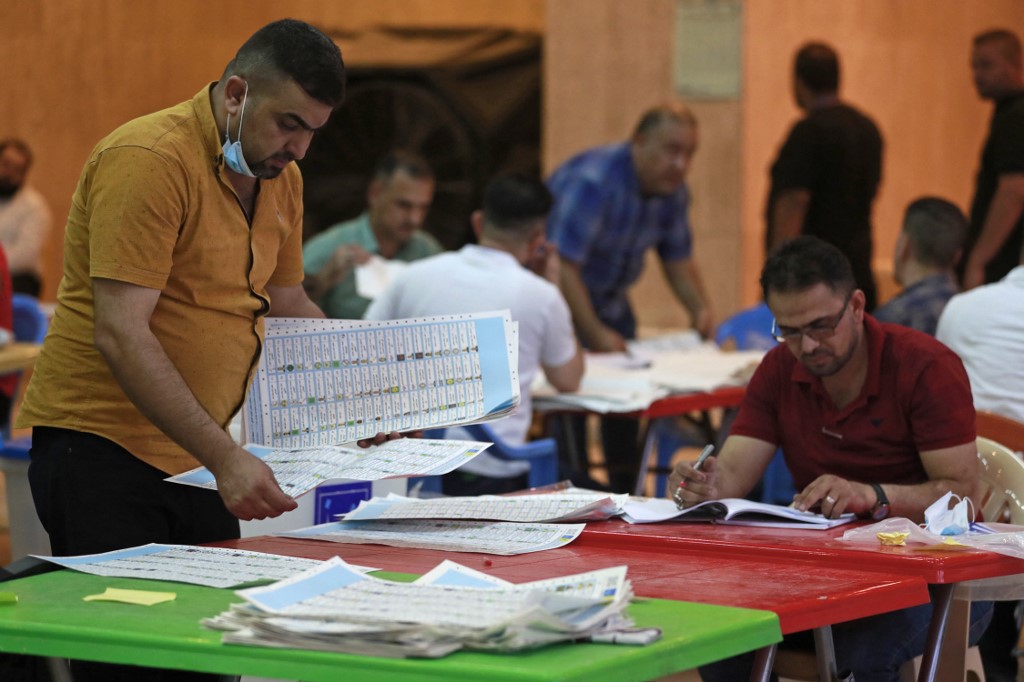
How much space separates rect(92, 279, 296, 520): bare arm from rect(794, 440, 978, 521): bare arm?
Result: 982mm

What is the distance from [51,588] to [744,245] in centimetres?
637

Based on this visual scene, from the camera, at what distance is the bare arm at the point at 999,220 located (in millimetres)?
6016

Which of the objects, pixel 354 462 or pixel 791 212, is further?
pixel 791 212

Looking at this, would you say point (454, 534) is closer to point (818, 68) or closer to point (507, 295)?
point (507, 295)

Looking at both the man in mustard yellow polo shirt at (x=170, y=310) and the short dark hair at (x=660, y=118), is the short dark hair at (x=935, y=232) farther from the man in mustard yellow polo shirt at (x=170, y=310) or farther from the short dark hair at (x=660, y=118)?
the man in mustard yellow polo shirt at (x=170, y=310)

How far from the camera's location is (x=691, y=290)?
20.7 ft

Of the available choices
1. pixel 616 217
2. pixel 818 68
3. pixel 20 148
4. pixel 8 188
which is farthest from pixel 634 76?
pixel 8 188

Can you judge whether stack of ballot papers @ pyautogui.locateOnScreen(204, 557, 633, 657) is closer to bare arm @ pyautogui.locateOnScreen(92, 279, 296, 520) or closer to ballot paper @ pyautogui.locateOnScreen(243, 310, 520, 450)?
bare arm @ pyautogui.locateOnScreen(92, 279, 296, 520)

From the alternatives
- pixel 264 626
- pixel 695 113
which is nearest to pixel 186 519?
pixel 264 626

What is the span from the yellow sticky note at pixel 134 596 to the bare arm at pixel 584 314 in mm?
3723

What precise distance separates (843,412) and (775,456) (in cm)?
171

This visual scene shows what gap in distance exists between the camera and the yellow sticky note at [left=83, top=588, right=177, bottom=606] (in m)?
1.96

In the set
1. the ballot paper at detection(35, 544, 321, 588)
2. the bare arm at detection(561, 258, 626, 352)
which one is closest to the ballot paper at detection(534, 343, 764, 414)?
the bare arm at detection(561, 258, 626, 352)

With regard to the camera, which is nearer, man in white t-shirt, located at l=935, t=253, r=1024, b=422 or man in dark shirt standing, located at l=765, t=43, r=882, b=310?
man in white t-shirt, located at l=935, t=253, r=1024, b=422
